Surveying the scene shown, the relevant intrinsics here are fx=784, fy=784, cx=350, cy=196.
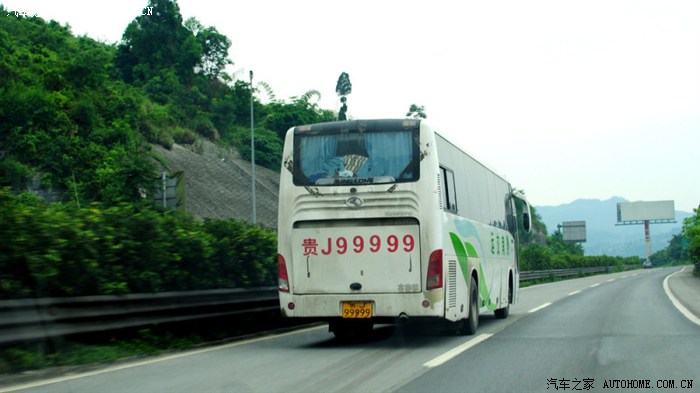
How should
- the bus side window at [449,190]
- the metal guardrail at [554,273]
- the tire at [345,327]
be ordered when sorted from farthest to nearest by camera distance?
the metal guardrail at [554,273]
the tire at [345,327]
the bus side window at [449,190]

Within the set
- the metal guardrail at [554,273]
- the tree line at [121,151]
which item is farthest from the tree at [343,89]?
the metal guardrail at [554,273]

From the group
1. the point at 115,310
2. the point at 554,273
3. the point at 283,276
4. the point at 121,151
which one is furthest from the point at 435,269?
the point at 554,273

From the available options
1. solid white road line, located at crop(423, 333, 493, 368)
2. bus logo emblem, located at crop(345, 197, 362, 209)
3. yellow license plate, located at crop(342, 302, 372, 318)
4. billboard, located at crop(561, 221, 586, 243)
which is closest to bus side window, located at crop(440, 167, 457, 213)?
bus logo emblem, located at crop(345, 197, 362, 209)

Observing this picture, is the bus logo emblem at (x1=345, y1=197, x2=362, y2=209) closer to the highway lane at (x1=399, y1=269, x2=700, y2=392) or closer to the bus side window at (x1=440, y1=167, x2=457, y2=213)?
the bus side window at (x1=440, y1=167, x2=457, y2=213)

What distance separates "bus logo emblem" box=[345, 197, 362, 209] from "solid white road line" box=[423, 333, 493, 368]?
2446 millimetres

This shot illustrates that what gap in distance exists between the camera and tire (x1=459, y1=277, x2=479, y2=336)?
524 inches

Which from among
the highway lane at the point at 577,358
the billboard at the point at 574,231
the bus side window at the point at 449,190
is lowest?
the highway lane at the point at 577,358

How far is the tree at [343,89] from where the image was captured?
103 metres

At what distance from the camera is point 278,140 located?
7950cm

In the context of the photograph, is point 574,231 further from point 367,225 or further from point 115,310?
point 115,310

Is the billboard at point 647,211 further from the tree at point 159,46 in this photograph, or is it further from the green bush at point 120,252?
the green bush at point 120,252

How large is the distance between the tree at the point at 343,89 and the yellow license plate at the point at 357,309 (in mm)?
91371

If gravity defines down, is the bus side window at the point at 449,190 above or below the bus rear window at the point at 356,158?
below

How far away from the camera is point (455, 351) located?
10727 mm
